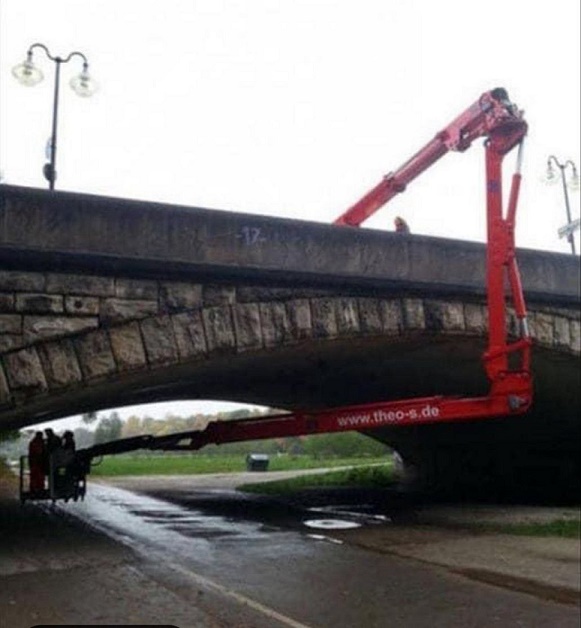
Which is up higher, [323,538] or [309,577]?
[309,577]

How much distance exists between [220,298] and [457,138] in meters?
4.88

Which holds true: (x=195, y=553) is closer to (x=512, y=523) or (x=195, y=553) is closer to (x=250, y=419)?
(x=250, y=419)

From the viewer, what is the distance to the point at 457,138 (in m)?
11.5

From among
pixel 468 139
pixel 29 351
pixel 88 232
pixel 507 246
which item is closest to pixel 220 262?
pixel 88 232

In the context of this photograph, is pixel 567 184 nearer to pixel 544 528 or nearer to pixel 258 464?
pixel 544 528

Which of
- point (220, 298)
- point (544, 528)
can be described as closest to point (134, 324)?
point (220, 298)

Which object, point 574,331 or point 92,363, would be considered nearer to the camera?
point 92,363

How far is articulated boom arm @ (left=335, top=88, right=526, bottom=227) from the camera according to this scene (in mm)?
10312

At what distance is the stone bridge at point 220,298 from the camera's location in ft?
26.3

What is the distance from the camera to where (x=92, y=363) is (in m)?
8.05

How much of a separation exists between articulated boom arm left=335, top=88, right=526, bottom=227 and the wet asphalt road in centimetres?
574

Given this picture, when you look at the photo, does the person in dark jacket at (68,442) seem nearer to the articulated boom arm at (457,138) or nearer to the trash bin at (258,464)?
the articulated boom arm at (457,138)

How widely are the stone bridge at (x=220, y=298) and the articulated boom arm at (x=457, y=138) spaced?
1.69 meters

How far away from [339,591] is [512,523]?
6.65 meters
